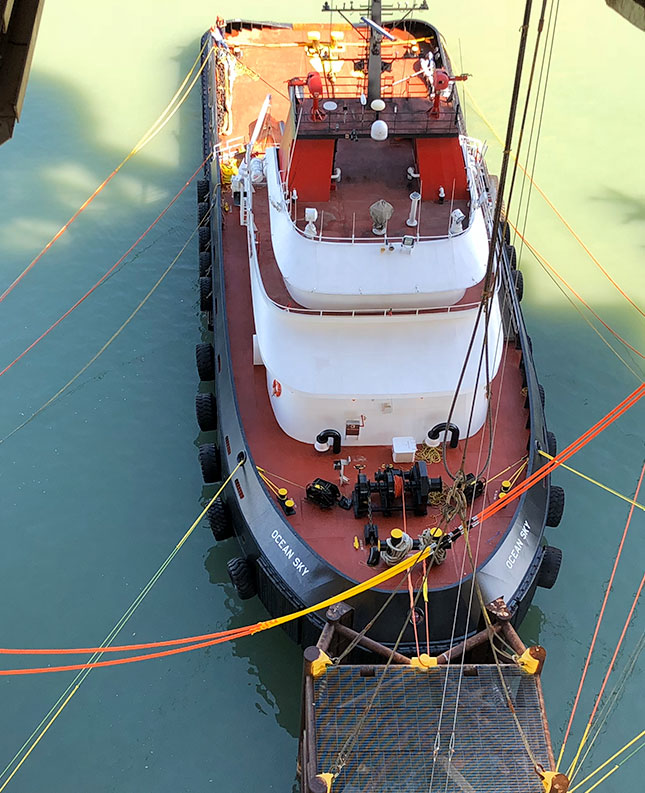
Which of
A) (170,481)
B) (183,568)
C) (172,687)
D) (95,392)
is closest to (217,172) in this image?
(95,392)

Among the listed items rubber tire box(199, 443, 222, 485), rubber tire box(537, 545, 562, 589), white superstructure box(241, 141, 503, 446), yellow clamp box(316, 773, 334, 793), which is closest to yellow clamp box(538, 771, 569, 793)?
yellow clamp box(316, 773, 334, 793)

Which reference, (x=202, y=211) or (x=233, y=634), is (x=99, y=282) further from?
(x=233, y=634)

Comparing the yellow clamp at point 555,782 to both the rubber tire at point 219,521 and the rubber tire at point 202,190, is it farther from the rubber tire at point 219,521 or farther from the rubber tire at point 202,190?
the rubber tire at point 202,190

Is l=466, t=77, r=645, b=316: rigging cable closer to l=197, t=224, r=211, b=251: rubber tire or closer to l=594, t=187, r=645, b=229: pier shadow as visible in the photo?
l=594, t=187, r=645, b=229: pier shadow

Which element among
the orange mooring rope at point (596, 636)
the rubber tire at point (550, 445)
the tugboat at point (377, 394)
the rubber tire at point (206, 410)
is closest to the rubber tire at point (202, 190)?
the tugboat at point (377, 394)

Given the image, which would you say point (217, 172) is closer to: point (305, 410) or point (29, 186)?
point (29, 186)

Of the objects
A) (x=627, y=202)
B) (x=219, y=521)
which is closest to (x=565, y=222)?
(x=627, y=202)
